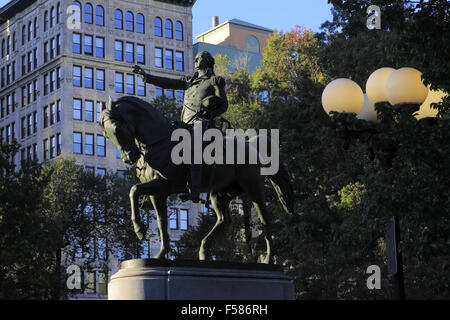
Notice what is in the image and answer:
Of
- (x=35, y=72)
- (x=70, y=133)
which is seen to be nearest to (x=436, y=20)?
(x=70, y=133)

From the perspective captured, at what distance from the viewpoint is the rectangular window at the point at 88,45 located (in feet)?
282

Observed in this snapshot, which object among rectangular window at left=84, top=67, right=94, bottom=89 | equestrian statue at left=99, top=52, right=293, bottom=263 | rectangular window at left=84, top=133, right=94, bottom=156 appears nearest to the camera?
equestrian statue at left=99, top=52, right=293, bottom=263

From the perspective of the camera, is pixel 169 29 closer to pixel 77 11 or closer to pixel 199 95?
pixel 77 11

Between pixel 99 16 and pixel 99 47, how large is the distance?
2929 millimetres

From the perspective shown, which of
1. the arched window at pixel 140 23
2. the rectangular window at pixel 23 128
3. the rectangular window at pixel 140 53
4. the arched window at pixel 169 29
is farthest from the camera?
the arched window at pixel 169 29

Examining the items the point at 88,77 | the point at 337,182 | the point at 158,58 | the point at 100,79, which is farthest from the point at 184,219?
the point at 337,182

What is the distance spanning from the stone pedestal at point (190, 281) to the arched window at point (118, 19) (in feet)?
241

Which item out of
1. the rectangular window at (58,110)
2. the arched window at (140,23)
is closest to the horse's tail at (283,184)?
the rectangular window at (58,110)

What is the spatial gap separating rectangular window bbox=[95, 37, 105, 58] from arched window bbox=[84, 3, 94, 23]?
1944 millimetres

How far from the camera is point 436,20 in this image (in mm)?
15945

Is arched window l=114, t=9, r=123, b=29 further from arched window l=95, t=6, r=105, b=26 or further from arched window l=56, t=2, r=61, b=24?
arched window l=56, t=2, r=61, b=24

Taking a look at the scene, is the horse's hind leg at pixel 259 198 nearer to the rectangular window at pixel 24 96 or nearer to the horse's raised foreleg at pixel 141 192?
the horse's raised foreleg at pixel 141 192

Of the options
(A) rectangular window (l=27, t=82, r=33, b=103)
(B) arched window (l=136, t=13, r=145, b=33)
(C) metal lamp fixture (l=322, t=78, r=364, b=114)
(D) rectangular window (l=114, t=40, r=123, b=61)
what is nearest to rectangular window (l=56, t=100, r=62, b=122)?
(A) rectangular window (l=27, t=82, r=33, b=103)

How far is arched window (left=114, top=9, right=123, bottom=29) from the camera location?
288 feet
